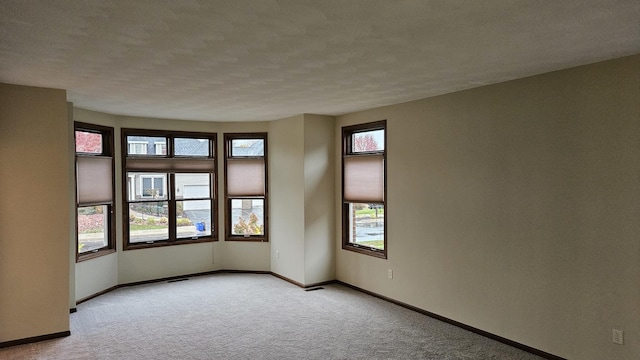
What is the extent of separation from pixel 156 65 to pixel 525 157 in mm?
3355

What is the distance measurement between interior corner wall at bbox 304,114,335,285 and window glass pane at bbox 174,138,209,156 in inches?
76.9

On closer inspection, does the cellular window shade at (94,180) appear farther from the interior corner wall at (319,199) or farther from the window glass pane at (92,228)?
the interior corner wall at (319,199)

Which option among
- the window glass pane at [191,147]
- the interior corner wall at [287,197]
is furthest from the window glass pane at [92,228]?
the interior corner wall at [287,197]

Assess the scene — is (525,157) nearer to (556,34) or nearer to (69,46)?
(556,34)

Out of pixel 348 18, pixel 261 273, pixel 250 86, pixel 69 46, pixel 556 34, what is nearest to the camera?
pixel 348 18

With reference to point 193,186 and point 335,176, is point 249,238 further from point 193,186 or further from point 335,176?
point 335,176

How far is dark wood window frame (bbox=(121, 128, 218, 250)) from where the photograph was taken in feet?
20.8

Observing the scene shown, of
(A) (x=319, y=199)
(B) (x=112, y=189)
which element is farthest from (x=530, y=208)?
(B) (x=112, y=189)

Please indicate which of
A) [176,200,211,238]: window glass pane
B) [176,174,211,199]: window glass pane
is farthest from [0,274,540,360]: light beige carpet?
[176,174,211,199]: window glass pane

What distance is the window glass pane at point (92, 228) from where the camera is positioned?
18.8 feet

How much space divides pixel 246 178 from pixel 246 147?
537mm

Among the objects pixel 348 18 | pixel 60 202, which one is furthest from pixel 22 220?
pixel 348 18

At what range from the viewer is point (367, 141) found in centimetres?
A: 601

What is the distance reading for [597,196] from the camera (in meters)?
3.41
